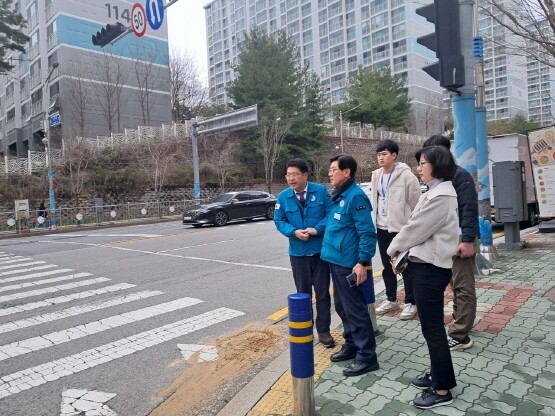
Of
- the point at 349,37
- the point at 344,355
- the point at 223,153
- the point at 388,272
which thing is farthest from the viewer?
the point at 349,37

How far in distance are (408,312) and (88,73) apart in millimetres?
40403

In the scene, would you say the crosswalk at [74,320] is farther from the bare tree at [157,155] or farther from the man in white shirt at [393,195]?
the bare tree at [157,155]

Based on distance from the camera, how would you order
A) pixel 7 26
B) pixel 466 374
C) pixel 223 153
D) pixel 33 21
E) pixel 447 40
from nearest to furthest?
pixel 466 374, pixel 447 40, pixel 7 26, pixel 223 153, pixel 33 21

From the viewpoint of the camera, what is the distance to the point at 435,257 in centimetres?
325

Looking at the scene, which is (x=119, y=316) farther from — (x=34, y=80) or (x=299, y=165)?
(x=34, y=80)

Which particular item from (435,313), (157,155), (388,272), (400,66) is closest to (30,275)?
(388,272)

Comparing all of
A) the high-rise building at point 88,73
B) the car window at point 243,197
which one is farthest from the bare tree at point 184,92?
the car window at point 243,197

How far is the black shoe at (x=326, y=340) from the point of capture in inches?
181

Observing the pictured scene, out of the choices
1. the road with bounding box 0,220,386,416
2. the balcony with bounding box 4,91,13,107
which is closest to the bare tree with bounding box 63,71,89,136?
the balcony with bounding box 4,91,13,107

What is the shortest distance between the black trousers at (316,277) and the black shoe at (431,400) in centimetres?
139

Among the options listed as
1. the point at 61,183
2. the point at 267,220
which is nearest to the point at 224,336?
the point at 267,220

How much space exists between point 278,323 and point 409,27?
73097mm

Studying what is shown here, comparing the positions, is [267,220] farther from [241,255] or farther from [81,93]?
[81,93]

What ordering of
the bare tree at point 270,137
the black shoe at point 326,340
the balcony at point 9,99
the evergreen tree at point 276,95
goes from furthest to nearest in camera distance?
the balcony at point 9,99 → the evergreen tree at point 276,95 → the bare tree at point 270,137 → the black shoe at point 326,340
